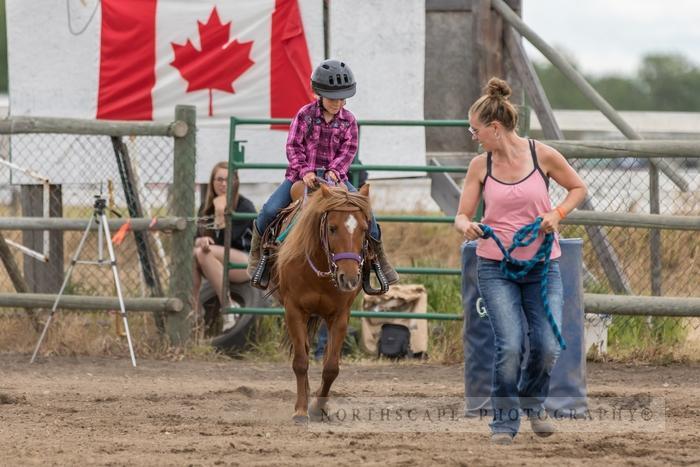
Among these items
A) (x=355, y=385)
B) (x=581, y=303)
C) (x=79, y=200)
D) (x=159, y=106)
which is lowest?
(x=355, y=385)

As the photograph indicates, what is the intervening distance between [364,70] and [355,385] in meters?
3.73

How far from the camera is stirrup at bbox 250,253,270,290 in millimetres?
8656

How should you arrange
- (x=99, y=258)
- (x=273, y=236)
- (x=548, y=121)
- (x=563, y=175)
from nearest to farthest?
(x=563, y=175), (x=273, y=236), (x=99, y=258), (x=548, y=121)

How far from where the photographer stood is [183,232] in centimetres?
1107

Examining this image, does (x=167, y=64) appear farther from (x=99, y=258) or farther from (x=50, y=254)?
(x=99, y=258)

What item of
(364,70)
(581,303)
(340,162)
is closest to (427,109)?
(364,70)

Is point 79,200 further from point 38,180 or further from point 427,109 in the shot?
point 427,109

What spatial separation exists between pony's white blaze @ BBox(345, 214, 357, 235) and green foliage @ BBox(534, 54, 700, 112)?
88965mm

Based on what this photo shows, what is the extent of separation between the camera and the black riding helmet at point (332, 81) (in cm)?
820

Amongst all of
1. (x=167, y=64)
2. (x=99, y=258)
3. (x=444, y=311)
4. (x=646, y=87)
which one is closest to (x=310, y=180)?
(x=99, y=258)

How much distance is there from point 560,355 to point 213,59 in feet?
18.7

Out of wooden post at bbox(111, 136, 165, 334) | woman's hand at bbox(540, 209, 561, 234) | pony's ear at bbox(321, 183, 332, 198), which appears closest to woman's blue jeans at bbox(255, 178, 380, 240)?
pony's ear at bbox(321, 183, 332, 198)

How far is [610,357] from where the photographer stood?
416 inches

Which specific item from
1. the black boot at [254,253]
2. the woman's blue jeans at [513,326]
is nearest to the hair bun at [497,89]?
the woman's blue jeans at [513,326]
